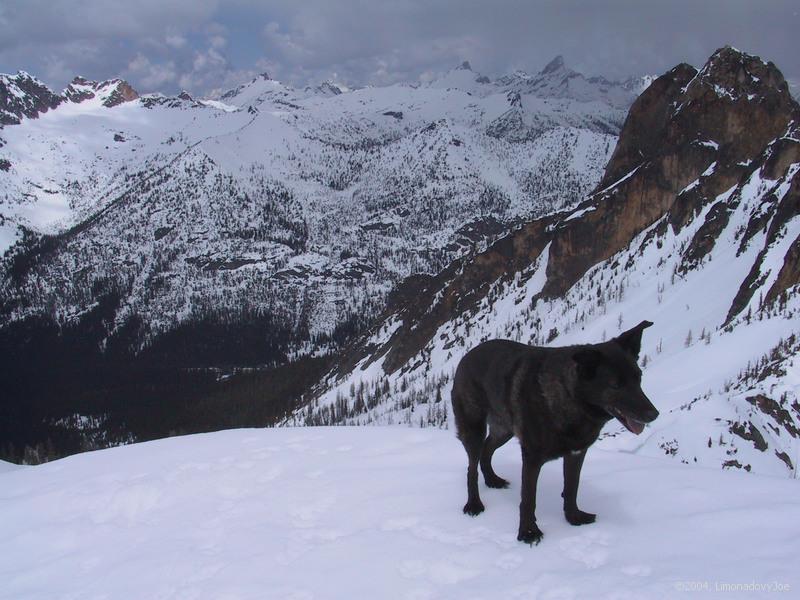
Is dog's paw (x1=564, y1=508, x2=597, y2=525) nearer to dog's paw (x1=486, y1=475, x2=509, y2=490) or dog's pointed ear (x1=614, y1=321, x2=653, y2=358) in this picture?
Result: dog's paw (x1=486, y1=475, x2=509, y2=490)

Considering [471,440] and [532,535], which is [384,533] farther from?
[532,535]

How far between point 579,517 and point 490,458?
128 cm

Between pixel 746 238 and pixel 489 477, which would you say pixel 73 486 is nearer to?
pixel 489 477

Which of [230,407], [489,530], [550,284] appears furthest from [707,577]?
[230,407]

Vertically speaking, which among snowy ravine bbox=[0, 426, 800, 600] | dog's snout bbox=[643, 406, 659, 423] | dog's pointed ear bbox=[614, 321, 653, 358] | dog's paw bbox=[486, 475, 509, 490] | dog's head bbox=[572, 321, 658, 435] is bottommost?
snowy ravine bbox=[0, 426, 800, 600]

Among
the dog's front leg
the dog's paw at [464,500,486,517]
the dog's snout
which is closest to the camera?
the dog's snout

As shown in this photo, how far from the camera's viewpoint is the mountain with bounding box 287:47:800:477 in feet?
43.1

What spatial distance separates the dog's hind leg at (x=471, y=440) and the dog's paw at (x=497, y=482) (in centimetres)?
47

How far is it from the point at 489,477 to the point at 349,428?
4.64 m

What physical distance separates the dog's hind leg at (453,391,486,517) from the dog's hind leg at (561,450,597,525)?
A: 3.05 ft

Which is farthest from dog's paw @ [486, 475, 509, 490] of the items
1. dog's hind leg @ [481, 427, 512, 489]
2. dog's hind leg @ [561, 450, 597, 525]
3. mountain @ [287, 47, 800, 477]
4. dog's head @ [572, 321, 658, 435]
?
mountain @ [287, 47, 800, 477]

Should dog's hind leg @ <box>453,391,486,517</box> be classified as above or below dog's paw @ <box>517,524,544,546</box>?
above

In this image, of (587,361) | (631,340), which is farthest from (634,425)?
(631,340)

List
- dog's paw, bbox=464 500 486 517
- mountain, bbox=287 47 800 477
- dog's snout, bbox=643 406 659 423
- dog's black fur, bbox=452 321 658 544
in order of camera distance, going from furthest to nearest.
A: mountain, bbox=287 47 800 477 < dog's paw, bbox=464 500 486 517 < dog's black fur, bbox=452 321 658 544 < dog's snout, bbox=643 406 659 423
